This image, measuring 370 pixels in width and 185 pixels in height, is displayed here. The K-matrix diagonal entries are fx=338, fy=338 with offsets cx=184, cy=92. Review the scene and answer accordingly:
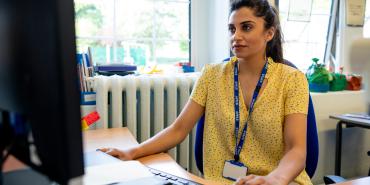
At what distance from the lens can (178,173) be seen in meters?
1.04

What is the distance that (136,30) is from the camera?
2201 millimetres

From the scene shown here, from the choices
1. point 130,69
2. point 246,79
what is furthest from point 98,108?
point 246,79

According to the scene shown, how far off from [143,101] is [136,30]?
54cm

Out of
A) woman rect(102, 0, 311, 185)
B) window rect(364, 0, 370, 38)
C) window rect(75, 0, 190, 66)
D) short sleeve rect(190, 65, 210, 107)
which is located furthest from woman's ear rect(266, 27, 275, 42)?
window rect(364, 0, 370, 38)

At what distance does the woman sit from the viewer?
4.26 feet

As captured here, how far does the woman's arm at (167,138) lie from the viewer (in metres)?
1.18

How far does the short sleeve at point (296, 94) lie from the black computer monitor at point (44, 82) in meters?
1.03

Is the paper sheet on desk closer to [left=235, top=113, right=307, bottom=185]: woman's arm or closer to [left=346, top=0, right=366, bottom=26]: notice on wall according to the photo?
[left=235, top=113, right=307, bottom=185]: woman's arm

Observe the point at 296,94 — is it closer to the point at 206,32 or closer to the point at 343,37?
the point at 206,32

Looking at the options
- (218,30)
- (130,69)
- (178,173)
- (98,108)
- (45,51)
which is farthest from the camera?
(218,30)

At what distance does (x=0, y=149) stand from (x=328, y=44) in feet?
9.31

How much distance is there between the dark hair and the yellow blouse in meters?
0.07

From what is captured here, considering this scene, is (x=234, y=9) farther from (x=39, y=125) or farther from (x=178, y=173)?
(x=39, y=125)

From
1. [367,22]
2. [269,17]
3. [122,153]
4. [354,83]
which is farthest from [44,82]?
[367,22]
